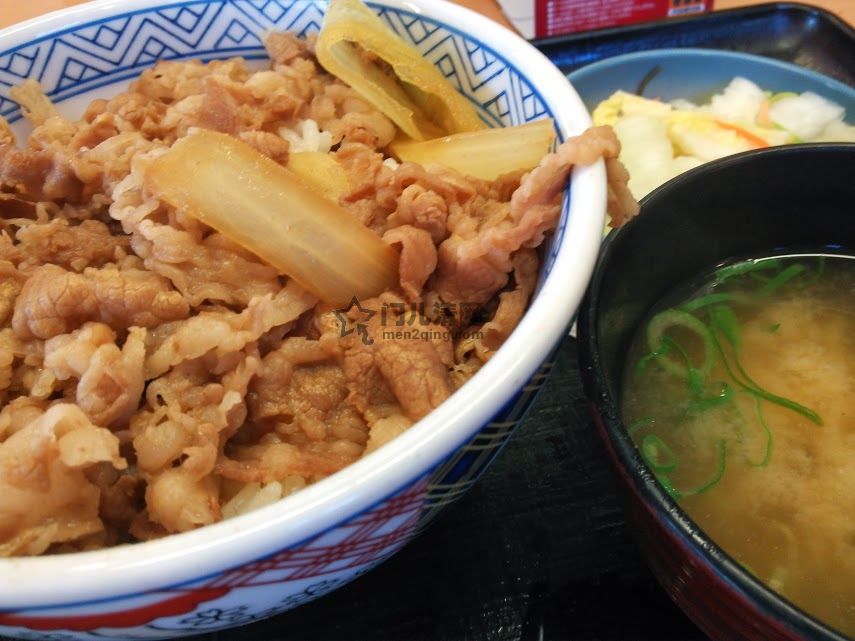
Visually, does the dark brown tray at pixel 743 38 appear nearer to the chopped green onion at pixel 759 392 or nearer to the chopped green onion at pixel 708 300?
the chopped green onion at pixel 708 300

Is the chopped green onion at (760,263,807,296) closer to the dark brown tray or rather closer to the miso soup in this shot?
the miso soup

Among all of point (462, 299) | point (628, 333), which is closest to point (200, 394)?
point (462, 299)

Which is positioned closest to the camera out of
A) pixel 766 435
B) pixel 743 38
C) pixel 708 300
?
pixel 766 435

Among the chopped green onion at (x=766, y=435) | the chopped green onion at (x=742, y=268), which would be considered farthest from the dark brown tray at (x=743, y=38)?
the chopped green onion at (x=766, y=435)

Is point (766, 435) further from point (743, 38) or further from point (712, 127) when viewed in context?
point (743, 38)

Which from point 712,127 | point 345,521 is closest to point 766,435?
point 345,521

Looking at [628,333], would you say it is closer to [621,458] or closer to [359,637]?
[621,458]
